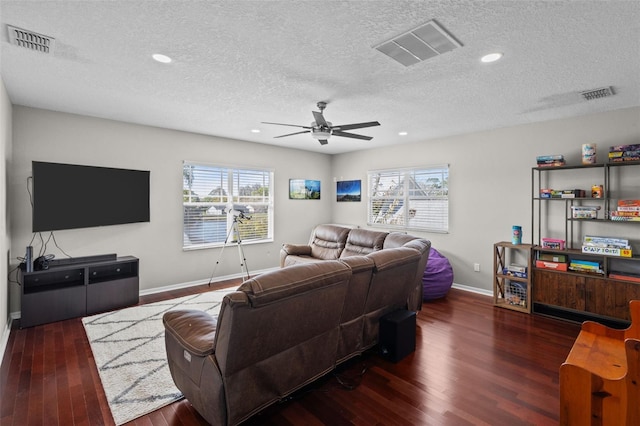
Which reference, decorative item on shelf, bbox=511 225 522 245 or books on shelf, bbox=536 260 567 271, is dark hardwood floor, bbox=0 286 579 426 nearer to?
books on shelf, bbox=536 260 567 271

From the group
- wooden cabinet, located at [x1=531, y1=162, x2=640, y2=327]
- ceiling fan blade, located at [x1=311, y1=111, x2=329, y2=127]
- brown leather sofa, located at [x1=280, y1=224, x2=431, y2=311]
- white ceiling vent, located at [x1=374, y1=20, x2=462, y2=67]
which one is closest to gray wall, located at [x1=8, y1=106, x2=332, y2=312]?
brown leather sofa, located at [x1=280, y1=224, x2=431, y2=311]

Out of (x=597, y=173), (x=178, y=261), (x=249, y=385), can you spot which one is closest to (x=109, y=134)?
(x=178, y=261)

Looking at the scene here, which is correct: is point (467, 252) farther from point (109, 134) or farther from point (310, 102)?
point (109, 134)

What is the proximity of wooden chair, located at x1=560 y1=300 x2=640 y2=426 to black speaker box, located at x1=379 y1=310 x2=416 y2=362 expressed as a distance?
1246 mm

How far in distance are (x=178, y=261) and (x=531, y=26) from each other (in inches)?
207

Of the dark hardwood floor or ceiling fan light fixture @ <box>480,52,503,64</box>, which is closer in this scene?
the dark hardwood floor

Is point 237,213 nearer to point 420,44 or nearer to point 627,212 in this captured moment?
point 420,44

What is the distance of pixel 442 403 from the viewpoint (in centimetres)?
219

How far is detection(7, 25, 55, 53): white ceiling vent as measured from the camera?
2135mm

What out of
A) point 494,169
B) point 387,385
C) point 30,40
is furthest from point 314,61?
point 494,169

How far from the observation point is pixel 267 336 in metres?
1.82

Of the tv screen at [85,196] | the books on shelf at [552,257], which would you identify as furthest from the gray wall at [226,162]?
the books on shelf at [552,257]

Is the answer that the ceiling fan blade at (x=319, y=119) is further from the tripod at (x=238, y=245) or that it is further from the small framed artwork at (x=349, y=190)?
the small framed artwork at (x=349, y=190)

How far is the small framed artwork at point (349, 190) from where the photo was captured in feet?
22.4
